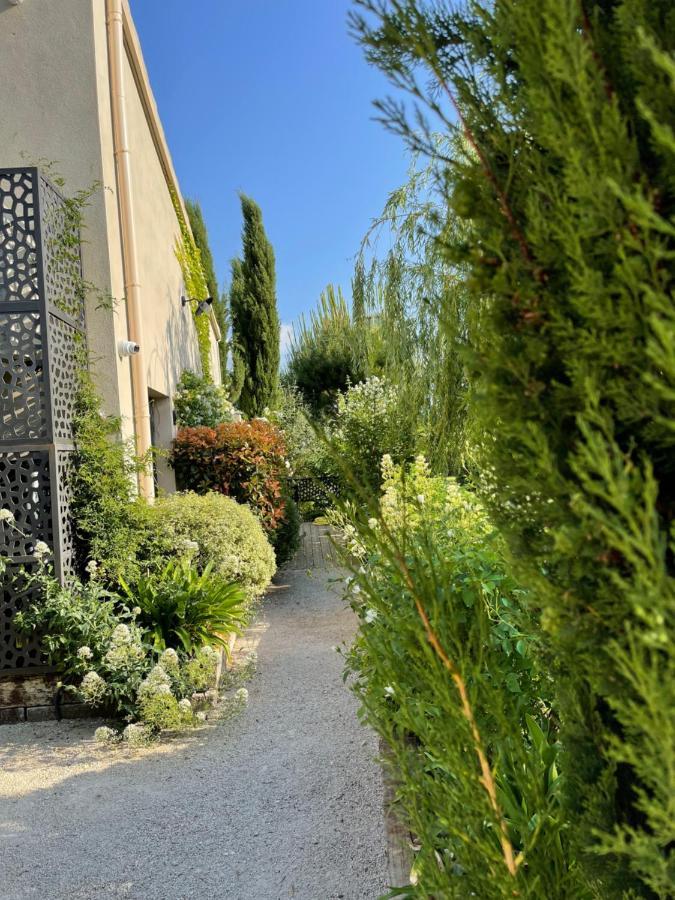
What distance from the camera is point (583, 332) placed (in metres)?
0.91

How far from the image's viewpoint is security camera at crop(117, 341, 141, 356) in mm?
5797

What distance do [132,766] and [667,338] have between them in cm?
389

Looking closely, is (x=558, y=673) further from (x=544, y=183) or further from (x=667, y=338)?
(x=544, y=183)

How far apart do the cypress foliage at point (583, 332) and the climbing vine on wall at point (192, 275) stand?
9.41 metres

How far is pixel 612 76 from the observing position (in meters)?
0.99

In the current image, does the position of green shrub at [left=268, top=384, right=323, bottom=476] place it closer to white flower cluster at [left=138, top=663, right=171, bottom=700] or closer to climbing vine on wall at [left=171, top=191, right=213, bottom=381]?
climbing vine on wall at [left=171, top=191, right=213, bottom=381]

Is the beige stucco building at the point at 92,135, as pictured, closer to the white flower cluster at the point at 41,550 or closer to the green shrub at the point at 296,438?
the white flower cluster at the point at 41,550

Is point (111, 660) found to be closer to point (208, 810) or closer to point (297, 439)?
point (208, 810)

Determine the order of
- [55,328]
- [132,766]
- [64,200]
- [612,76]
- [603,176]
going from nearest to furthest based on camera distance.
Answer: [603,176], [612,76], [132,766], [55,328], [64,200]

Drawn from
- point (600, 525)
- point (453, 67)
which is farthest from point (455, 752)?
point (453, 67)

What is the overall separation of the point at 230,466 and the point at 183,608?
3346 millimetres

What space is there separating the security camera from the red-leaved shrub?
2.18 meters

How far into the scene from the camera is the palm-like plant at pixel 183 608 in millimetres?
4820

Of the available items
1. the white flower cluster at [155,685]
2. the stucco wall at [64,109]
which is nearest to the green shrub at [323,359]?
the stucco wall at [64,109]
